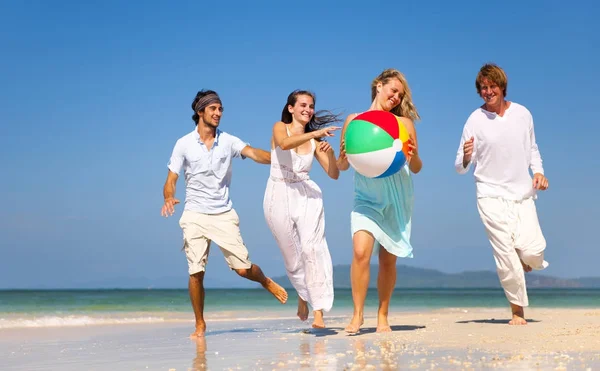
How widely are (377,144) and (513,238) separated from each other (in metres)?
2.18

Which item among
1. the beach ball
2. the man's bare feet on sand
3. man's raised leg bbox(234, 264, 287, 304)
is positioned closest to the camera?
the beach ball

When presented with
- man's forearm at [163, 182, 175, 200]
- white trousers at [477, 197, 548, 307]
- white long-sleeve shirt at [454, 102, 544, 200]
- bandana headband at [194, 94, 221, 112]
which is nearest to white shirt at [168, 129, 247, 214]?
man's forearm at [163, 182, 175, 200]

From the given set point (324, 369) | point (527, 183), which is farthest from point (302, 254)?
point (324, 369)

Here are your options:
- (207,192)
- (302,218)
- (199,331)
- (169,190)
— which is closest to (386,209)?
(302,218)

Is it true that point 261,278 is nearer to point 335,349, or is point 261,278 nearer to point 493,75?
point 335,349

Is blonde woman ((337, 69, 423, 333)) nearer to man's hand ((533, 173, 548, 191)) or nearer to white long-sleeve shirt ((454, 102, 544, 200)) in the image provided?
white long-sleeve shirt ((454, 102, 544, 200))

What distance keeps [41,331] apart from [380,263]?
5.35 metres

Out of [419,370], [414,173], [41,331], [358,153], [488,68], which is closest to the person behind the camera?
[419,370]

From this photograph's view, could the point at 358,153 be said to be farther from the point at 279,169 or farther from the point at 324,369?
the point at 324,369

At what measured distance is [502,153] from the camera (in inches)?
329

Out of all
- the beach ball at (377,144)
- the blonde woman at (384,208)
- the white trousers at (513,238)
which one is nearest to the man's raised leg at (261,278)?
the blonde woman at (384,208)

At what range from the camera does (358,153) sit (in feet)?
23.7

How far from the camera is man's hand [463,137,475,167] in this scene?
8188 mm

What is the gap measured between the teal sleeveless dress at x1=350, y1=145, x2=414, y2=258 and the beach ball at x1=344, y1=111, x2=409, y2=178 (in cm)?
35
